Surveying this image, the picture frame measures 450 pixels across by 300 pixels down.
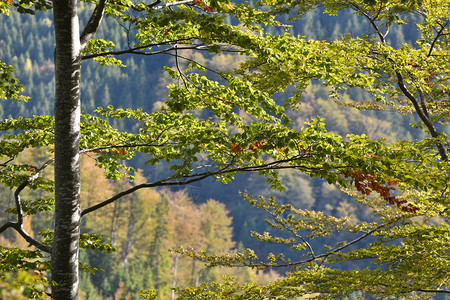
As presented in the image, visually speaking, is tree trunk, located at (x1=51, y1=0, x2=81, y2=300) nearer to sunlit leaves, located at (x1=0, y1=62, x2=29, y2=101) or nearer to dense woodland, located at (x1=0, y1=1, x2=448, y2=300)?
dense woodland, located at (x1=0, y1=1, x2=448, y2=300)

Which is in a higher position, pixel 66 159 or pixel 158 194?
pixel 158 194

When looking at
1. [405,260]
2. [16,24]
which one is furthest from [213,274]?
[16,24]

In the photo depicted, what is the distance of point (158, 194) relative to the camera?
199ft

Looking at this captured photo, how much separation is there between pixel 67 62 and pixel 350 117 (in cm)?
8158

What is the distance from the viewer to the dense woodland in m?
42.4

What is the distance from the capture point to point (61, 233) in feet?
13.4

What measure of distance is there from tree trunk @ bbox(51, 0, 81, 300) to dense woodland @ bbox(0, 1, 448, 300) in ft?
4.40

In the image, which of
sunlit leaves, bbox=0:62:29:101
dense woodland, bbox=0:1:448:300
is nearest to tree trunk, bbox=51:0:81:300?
dense woodland, bbox=0:1:448:300

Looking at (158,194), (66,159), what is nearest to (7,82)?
(66,159)

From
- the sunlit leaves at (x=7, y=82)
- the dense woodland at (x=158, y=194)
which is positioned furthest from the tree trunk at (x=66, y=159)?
the sunlit leaves at (x=7, y=82)

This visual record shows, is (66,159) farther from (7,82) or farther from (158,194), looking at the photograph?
(158,194)

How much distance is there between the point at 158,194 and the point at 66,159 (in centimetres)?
5751

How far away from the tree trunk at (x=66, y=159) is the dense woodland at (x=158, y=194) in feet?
4.40

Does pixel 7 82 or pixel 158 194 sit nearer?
pixel 7 82
